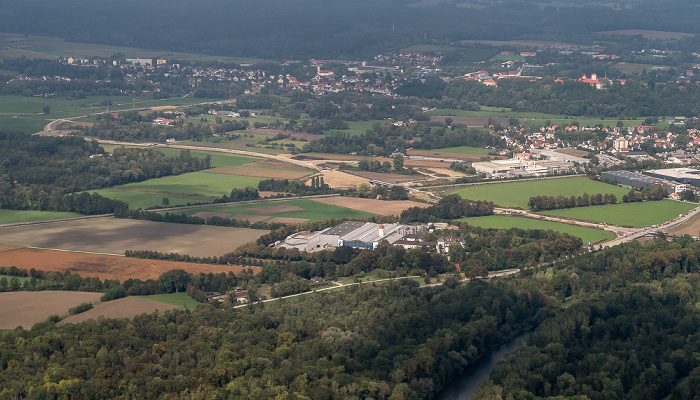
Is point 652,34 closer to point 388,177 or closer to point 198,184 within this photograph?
point 388,177

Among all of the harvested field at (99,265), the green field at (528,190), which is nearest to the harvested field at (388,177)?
the green field at (528,190)

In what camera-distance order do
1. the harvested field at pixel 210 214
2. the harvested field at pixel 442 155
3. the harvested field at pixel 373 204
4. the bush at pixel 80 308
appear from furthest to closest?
1. the harvested field at pixel 442 155
2. the harvested field at pixel 373 204
3. the harvested field at pixel 210 214
4. the bush at pixel 80 308

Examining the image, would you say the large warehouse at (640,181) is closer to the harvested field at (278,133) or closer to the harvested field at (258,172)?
the harvested field at (258,172)

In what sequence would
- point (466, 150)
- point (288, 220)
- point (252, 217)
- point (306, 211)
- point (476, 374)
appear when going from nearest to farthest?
1. point (476, 374)
2. point (288, 220)
3. point (252, 217)
4. point (306, 211)
5. point (466, 150)

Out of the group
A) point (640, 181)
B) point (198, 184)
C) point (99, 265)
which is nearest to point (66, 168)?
point (198, 184)

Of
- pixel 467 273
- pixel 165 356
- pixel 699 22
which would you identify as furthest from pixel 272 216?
pixel 699 22
